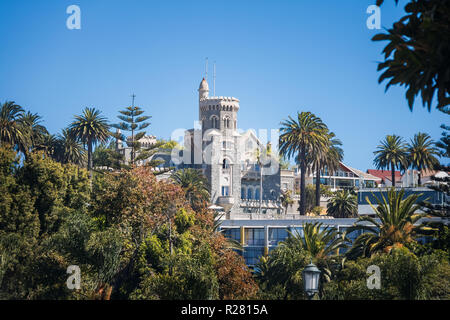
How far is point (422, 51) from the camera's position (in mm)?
12562

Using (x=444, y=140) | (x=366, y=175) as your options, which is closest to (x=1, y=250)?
(x=444, y=140)

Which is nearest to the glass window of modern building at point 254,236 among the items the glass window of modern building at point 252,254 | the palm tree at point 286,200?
the glass window of modern building at point 252,254

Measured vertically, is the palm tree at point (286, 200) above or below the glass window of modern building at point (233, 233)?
above

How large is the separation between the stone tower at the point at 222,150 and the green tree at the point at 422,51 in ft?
234

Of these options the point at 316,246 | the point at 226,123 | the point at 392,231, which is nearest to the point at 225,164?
the point at 226,123

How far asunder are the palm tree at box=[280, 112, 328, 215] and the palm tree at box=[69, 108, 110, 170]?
21.8 m

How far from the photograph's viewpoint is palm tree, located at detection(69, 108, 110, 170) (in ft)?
252

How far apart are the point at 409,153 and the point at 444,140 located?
124 ft

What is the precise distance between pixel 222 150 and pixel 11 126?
32058 millimetres

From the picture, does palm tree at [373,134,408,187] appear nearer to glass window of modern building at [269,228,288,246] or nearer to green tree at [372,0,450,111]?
glass window of modern building at [269,228,288,246]

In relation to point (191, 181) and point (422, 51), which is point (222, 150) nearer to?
point (191, 181)

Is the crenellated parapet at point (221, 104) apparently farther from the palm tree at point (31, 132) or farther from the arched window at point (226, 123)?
the palm tree at point (31, 132)

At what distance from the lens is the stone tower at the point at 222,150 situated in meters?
86.9
